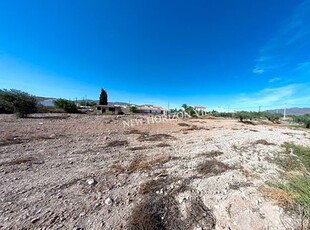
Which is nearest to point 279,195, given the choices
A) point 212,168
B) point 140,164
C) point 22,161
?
point 212,168

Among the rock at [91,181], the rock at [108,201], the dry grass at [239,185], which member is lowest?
the rock at [108,201]

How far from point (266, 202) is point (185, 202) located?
1205mm

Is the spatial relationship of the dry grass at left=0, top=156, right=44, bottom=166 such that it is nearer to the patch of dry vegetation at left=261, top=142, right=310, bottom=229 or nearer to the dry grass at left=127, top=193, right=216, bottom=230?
the dry grass at left=127, top=193, right=216, bottom=230

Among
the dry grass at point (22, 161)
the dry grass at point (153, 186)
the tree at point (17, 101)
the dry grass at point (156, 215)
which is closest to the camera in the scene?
the dry grass at point (156, 215)

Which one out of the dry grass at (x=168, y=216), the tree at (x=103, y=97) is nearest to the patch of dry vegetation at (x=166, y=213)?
Answer: the dry grass at (x=168, y=216)

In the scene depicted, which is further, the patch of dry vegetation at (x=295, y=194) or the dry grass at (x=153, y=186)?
the dry grass at (x=153, y=186)

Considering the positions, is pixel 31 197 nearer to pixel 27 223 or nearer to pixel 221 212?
pixel 27 223

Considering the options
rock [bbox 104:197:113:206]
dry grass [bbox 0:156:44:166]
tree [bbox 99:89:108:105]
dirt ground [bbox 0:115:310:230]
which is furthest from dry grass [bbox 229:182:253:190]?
tree [bbox 99:89:108:105]

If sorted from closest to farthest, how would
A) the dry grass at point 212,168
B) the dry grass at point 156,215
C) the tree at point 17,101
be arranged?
the dry grass at point 156,215 → the dry grass at point 212,168 → the tree at point 17,101

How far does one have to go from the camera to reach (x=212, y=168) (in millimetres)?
4016

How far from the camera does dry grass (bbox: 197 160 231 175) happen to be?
150 inches

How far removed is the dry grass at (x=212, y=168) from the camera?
3801 millimetres

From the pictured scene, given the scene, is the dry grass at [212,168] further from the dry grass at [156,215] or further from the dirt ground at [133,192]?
the dry grass at [156,215]

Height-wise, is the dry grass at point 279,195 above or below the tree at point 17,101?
below
